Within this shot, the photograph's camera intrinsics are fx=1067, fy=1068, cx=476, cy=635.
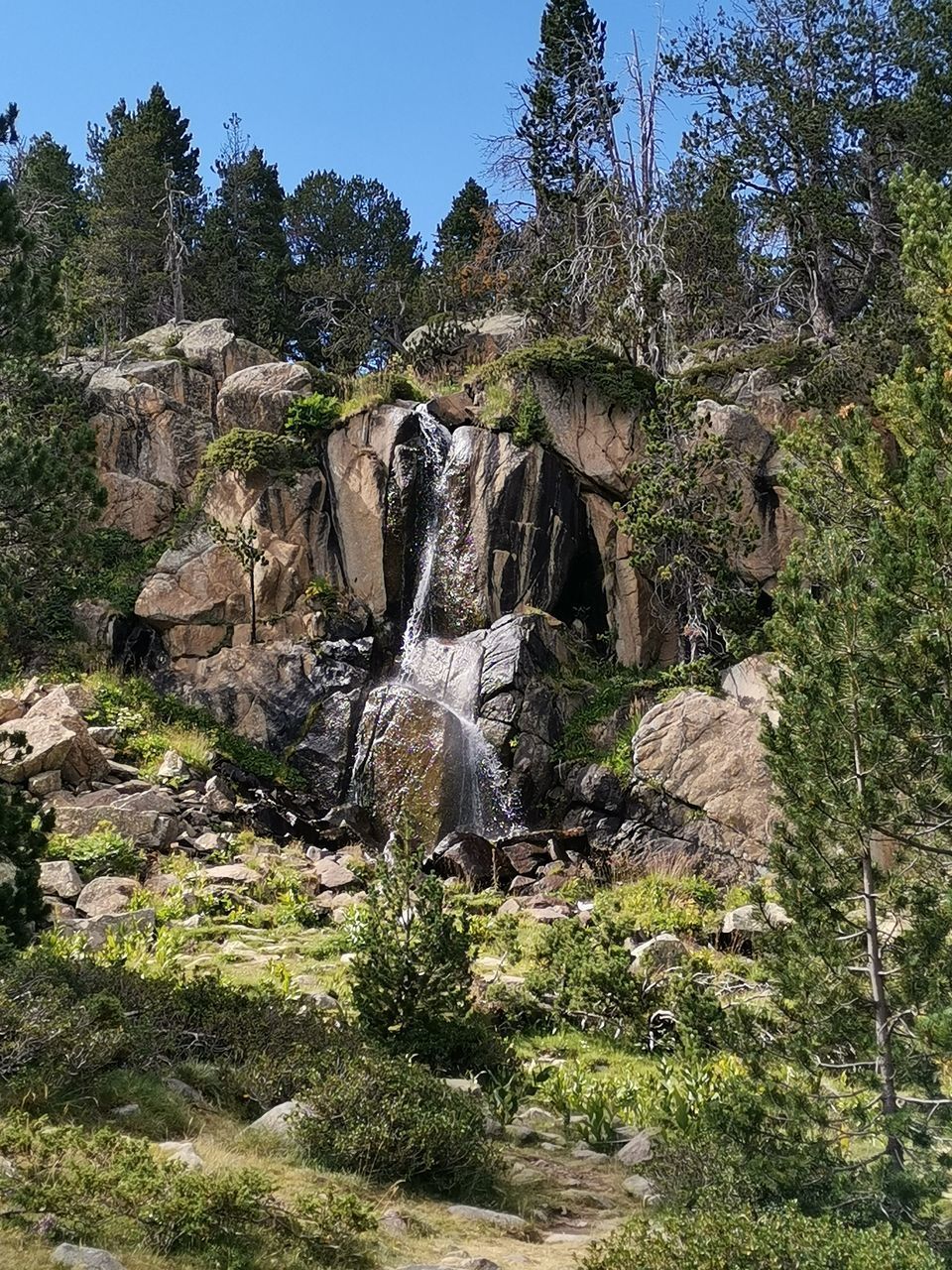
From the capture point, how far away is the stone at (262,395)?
82.9 feet

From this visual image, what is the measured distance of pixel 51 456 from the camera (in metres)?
10.0

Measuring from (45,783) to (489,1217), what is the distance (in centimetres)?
1218

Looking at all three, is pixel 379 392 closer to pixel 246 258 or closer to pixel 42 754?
pixel 42 754

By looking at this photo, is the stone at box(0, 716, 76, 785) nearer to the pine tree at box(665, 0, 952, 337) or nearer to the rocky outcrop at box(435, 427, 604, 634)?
the rocky outcrop at box(435, 427, 604, 634)

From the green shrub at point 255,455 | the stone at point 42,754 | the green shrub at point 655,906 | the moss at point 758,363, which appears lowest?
the green shrub at point 655,906

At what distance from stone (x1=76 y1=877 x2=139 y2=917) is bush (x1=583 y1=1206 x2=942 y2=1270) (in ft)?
30.6

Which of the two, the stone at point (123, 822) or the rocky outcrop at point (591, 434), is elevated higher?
the rocky outcrop at point (591, 434)

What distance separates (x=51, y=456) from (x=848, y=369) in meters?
16.5

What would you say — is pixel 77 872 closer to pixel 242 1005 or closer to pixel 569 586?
pixel 242 1005

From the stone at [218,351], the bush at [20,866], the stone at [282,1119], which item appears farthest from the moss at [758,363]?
the stone at [282,1119]

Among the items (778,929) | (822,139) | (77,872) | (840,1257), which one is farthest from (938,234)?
(822,139)

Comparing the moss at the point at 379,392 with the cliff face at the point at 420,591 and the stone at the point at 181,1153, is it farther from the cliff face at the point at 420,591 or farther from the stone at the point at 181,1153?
the stone at the point at 181,1153

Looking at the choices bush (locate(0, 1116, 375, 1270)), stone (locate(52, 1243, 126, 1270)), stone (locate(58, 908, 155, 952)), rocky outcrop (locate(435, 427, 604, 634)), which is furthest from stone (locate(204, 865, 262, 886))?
stone (locate(52, 1243, 126, 1270))

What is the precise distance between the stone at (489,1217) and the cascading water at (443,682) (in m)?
12.8
